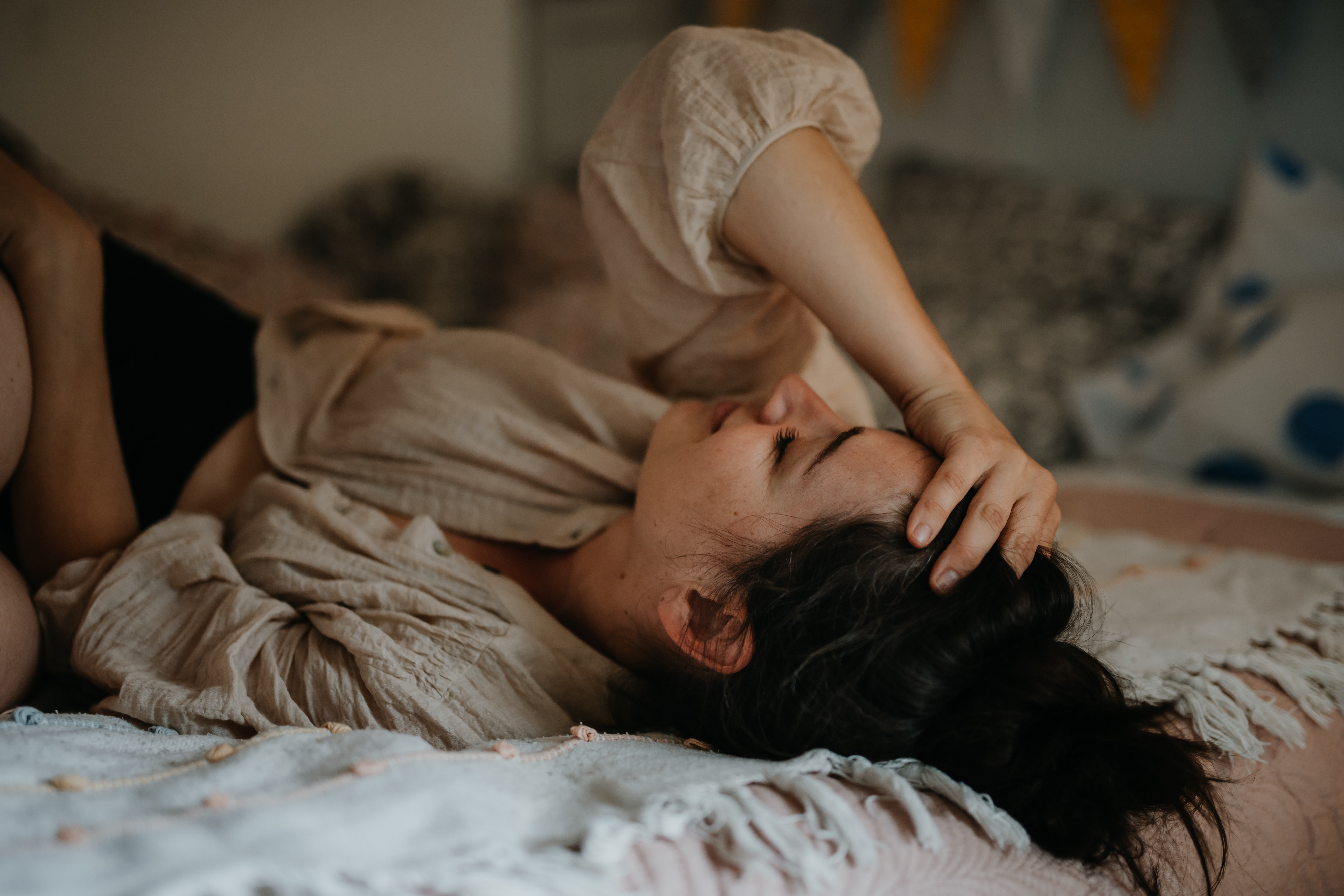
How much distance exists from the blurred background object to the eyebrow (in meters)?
1.06

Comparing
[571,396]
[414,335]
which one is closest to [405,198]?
[414,335]

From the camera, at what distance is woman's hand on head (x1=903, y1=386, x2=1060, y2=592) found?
655mm

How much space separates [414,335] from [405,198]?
146 centimetres

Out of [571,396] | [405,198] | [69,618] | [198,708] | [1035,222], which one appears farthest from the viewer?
[405,198]

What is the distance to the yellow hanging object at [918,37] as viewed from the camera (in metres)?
2.18

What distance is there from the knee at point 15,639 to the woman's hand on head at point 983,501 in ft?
2.56

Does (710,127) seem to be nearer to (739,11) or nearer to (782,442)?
(782,442)

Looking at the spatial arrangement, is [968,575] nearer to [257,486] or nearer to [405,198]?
[257,486]

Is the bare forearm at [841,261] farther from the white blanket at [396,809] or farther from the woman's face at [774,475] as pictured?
the white blanket at [396,809]

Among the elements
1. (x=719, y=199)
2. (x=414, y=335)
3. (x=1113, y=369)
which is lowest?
(x=1113, y=369)

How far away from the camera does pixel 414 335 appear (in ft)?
4.17

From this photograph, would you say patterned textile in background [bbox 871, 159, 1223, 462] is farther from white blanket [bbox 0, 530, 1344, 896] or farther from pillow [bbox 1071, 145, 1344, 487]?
white blanket [bbox 0, 530, 1344, 896]

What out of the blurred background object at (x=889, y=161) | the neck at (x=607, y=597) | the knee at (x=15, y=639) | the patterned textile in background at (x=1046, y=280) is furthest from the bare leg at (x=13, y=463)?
the patterned textile in background at (x=1046, y=280)

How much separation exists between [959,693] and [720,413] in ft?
1.26
